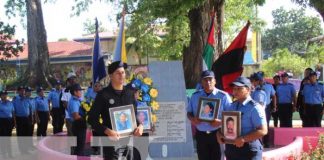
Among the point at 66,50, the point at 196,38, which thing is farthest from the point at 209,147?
the point at 66,50

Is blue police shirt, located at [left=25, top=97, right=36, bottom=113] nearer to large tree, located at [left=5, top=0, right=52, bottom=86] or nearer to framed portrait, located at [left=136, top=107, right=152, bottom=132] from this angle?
framed portrait, located at [left=136, top=107, right=152, bottom=132]

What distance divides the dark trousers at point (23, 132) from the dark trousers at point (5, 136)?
12.7 inches

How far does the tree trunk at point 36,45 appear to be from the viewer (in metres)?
24.3

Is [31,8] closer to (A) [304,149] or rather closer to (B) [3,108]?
(B) [3,108]

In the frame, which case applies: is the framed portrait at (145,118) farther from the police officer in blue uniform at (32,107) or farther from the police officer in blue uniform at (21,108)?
the police officer in blue uniform at (32,107)

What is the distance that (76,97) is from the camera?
8188 millimetres

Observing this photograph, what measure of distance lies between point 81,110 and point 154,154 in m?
1.49

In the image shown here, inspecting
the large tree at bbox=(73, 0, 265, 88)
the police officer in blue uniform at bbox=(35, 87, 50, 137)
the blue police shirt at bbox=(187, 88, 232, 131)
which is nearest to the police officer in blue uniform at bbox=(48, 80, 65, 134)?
the police officer in blue uniform at bbox=(35, 87, 50, 137)

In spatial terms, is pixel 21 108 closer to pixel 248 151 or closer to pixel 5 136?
pixel 5 136

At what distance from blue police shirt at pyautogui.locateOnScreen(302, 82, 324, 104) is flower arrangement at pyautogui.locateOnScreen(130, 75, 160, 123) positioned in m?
4.79

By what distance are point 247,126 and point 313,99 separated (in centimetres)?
703

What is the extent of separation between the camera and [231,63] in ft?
27.5

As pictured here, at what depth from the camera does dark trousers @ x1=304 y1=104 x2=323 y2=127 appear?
11320 millimetres

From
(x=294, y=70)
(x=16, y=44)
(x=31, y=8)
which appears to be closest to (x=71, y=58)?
(x=31, y=8)
